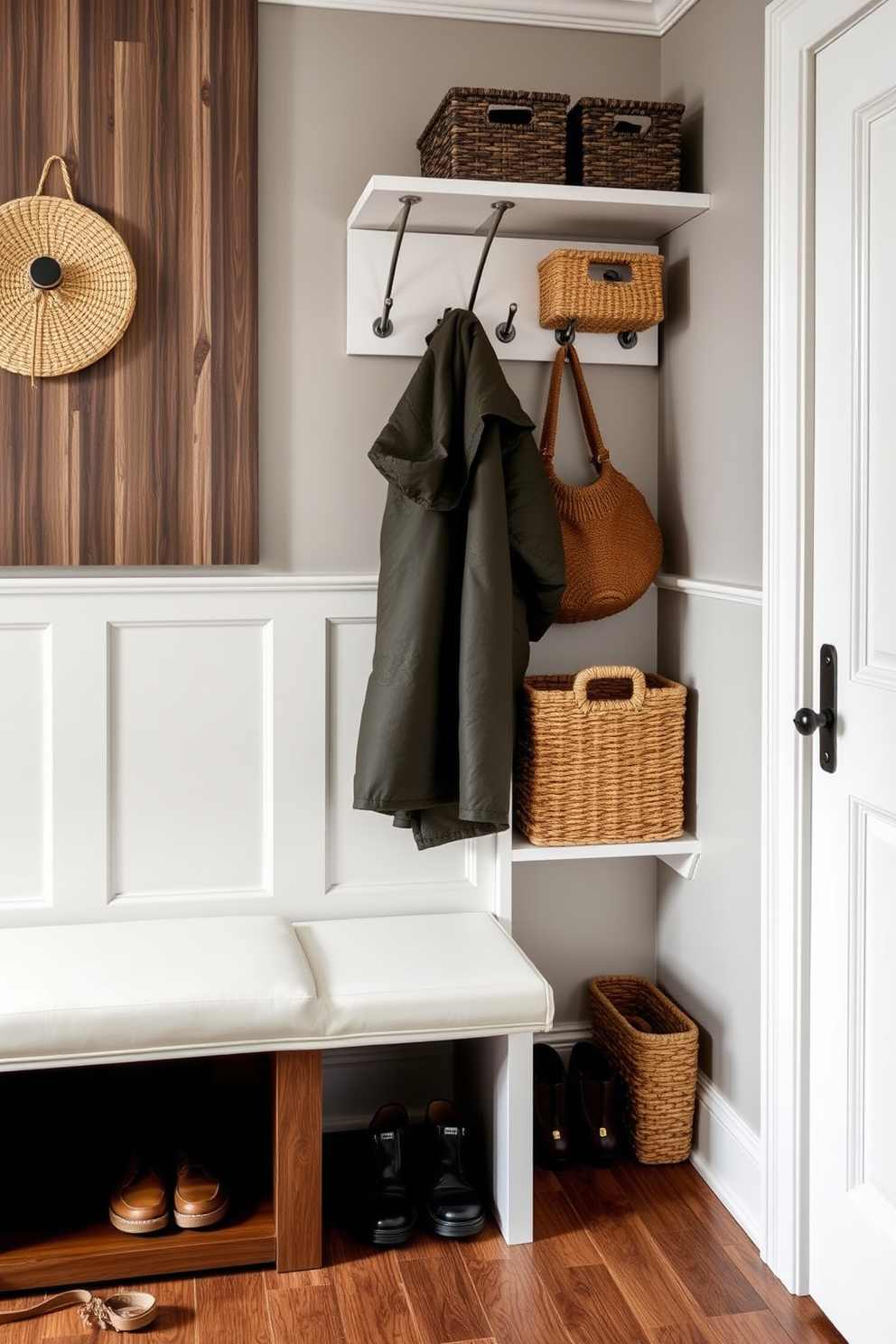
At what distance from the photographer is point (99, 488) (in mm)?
2432

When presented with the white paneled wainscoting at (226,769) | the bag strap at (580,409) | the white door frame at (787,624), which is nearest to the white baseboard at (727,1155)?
the white paneled wainscoting at (226,769)

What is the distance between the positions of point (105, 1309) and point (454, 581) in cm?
135

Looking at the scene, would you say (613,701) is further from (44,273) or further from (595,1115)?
(44,273)

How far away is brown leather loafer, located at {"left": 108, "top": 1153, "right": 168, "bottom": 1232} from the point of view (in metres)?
2.12

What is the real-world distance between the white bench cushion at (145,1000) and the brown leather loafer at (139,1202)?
0.97 feet

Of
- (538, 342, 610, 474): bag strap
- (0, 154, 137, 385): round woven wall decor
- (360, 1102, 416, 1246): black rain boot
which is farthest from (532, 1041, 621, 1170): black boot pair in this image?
(0, 154, 137, 385): round woven wall decor

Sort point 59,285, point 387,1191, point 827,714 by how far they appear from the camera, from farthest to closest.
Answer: point 59,285 → point 387,1191 → point 827,714

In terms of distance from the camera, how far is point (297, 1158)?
6.96ft

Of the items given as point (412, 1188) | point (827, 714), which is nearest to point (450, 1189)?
point (412, 1188)

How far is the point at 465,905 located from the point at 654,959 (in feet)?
1.62

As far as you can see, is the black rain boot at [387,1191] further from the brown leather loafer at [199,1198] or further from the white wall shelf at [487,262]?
the white wall shelf at [487,262]

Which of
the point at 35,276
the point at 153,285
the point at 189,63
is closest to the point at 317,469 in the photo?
the point at 153,285

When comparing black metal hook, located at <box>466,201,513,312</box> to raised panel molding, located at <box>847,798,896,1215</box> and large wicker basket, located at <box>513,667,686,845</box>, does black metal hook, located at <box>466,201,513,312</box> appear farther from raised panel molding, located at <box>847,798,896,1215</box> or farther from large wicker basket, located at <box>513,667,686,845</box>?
raised panel molding, located at <box>847,798,896,1215</box>

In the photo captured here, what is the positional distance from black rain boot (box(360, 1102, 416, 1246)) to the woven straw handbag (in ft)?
3.44
